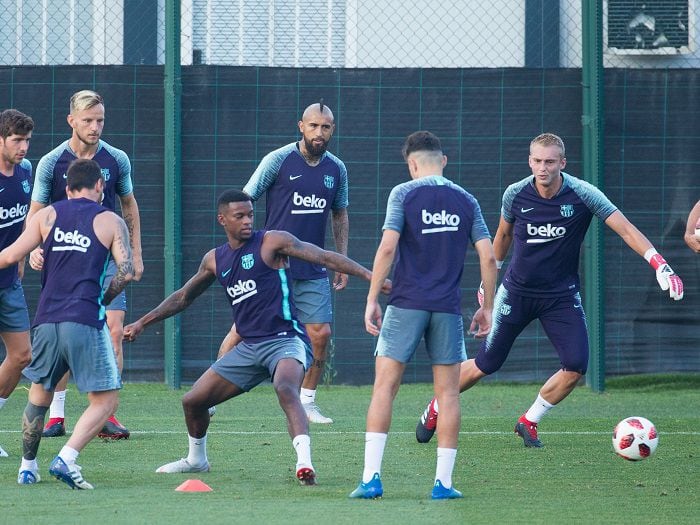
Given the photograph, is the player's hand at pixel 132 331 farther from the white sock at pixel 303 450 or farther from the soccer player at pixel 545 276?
the soccer player at pixel 545 276

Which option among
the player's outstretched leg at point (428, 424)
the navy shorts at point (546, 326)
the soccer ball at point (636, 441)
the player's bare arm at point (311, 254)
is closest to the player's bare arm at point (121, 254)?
the player's bare arm at point (311, 254)

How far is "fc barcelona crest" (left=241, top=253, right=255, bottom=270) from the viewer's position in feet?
23.2

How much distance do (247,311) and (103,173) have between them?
85.9 inches

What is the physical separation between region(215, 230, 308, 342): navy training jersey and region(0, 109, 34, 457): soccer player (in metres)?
1.76

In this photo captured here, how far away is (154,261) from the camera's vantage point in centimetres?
1191

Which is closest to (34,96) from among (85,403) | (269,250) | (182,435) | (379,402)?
(85,403)

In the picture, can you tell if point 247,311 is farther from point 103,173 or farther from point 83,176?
point 103,173

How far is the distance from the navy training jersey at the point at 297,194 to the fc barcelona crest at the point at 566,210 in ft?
6.60

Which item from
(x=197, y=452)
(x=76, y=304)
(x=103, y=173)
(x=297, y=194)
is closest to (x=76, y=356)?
(x=76, y=304)

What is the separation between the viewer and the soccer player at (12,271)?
7.94m

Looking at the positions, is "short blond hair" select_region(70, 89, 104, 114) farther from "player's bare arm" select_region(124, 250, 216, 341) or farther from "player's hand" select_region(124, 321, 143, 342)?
"player's hand" select_region(124, 321, 143, 342)

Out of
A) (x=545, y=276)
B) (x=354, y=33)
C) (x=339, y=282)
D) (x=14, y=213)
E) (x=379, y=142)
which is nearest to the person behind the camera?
(x=14, y=213)

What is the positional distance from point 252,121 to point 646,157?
12.6ft

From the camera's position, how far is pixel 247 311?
7.11 meters
